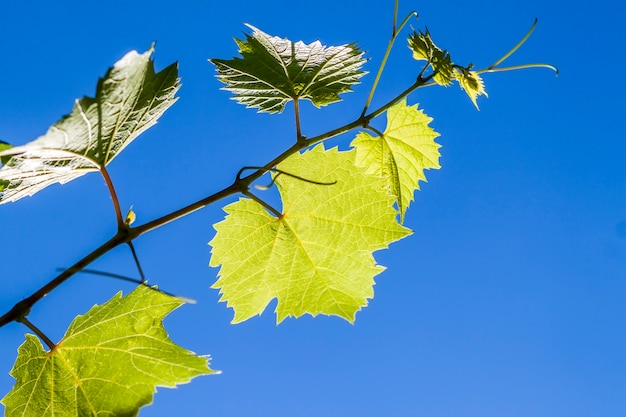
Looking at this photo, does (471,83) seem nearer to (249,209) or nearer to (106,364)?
(249,209)

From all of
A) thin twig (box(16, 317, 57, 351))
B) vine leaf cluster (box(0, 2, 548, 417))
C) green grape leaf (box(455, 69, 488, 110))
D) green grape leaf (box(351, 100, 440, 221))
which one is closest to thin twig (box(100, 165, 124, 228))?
vine leaf cluster (box(0, 2, 548, 417))

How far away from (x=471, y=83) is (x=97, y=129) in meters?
0.70

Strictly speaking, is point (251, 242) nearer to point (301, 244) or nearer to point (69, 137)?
point (301, 244)

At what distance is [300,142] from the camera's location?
1114 millimetres

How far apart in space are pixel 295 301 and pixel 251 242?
15 centimetres

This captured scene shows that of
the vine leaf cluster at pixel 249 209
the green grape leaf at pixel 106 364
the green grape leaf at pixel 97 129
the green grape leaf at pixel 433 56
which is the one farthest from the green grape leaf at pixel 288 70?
the green grape leaf at pixel 106 364

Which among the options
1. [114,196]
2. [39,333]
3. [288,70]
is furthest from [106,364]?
[288,70]

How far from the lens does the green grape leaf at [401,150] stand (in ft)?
4.57

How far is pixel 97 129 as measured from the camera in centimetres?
99

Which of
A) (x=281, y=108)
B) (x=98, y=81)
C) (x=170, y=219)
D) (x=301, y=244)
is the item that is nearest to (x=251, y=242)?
(x=301, y=244)

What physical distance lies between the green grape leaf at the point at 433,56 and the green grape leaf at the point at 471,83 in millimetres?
22

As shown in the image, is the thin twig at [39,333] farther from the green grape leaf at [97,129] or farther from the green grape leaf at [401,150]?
the green grape leaf at [401,150]

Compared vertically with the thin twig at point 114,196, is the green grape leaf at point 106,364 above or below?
below

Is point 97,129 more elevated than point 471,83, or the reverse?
point 471,83
